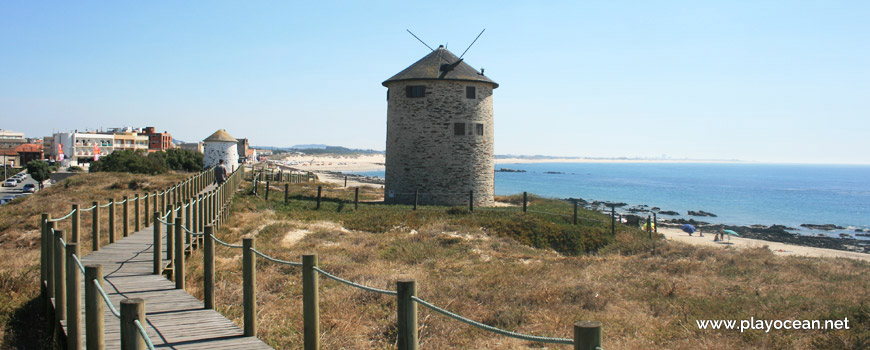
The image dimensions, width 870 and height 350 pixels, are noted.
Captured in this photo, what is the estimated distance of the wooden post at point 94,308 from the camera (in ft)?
15.1

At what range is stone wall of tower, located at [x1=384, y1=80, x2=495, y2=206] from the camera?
1094 inches

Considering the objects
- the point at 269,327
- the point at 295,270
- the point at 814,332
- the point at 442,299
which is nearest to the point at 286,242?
the point at 295,270

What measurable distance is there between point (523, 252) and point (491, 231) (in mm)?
2879

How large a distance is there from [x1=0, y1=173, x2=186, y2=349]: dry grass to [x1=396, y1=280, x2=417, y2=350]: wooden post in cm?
507

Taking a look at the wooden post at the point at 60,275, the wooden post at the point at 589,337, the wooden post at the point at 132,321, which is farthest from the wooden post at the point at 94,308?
the wooden post at the point at 589,337

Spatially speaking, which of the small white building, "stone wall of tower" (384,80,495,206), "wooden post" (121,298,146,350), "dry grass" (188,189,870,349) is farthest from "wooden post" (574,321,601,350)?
the small white building

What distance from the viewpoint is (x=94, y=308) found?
471cm

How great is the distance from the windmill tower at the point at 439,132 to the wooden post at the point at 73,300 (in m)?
22.7

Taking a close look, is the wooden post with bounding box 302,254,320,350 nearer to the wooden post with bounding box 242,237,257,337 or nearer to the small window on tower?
the wooden post with bounding box 242,237,257,337

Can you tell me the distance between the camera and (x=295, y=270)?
35.9 feet

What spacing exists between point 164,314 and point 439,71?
2253 cm

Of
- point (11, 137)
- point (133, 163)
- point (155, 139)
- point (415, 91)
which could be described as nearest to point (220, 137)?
point (133, 163)

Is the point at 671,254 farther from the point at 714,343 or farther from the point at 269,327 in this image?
the point at 269,327

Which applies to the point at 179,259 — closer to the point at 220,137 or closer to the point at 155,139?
the point at 220,137
